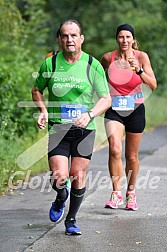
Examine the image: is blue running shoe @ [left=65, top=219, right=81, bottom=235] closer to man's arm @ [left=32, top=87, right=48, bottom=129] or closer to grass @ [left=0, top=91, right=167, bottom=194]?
man's arm @ [left=32, top=87, right=48, bottom=129]

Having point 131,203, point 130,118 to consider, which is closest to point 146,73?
point 130,118

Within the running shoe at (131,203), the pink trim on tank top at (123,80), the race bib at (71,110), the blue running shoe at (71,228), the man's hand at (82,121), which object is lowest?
the blue running shoe at (71,228)

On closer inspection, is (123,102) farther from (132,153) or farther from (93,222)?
(93,222)

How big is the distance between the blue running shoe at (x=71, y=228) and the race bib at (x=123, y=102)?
189cm

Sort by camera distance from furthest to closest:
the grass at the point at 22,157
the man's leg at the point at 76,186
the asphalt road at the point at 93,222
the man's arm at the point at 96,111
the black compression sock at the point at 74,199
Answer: the grass at the point at 22,157 → the black compression sock at the point at 74,199 → the man's leg at the point at 76,186 → the man's arm at the point at 96,111 → the asphalt road at the point at 93,222

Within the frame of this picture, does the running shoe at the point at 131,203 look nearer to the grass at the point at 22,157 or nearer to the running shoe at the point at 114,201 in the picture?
the running shoe at the point at 114,201

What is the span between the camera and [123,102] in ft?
30.3

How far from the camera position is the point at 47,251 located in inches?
279

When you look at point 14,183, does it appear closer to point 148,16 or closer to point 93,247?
point 93,247

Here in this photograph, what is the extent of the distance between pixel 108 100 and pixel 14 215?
80.6 inches

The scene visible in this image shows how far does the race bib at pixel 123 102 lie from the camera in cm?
925

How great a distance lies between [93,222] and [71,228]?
77 cm

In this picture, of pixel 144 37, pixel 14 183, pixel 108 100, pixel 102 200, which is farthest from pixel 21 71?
pixel 144 37

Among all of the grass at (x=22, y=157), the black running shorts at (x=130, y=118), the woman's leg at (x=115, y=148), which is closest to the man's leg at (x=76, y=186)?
the woman's leg at (x=115, y=148)
